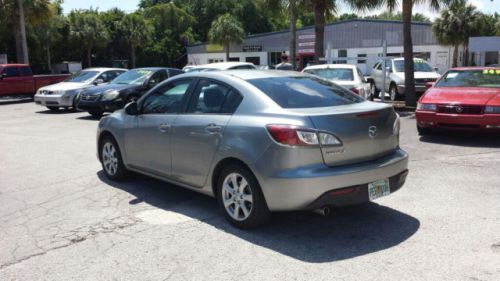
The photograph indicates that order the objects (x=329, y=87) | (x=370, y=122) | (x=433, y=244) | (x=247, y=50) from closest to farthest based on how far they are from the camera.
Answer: (x=433, y=244) → (x=370, y=122) → (x=329, y=87) → (x=247, y=50)

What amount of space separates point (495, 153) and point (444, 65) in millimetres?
40598

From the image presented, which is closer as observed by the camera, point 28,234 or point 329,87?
point 28,234

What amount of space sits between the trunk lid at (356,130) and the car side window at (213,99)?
2.68 ft

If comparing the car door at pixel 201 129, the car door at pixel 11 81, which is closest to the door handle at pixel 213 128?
the car door at pixel 201 129

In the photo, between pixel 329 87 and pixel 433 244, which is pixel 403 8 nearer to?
pixel 329 87

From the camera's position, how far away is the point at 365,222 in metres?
5.11

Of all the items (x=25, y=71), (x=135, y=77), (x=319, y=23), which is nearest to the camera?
(x=135, y=77)

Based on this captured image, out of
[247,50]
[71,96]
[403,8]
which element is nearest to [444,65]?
[247,50]

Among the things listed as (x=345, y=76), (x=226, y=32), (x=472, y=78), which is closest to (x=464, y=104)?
(x=472, y=78)

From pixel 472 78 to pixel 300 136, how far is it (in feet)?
25.3

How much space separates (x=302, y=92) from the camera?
5.17m

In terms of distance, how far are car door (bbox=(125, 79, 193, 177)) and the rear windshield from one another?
3.35 feet

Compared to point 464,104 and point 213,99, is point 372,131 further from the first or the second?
point 464,104

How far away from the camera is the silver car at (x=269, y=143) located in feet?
14.5
